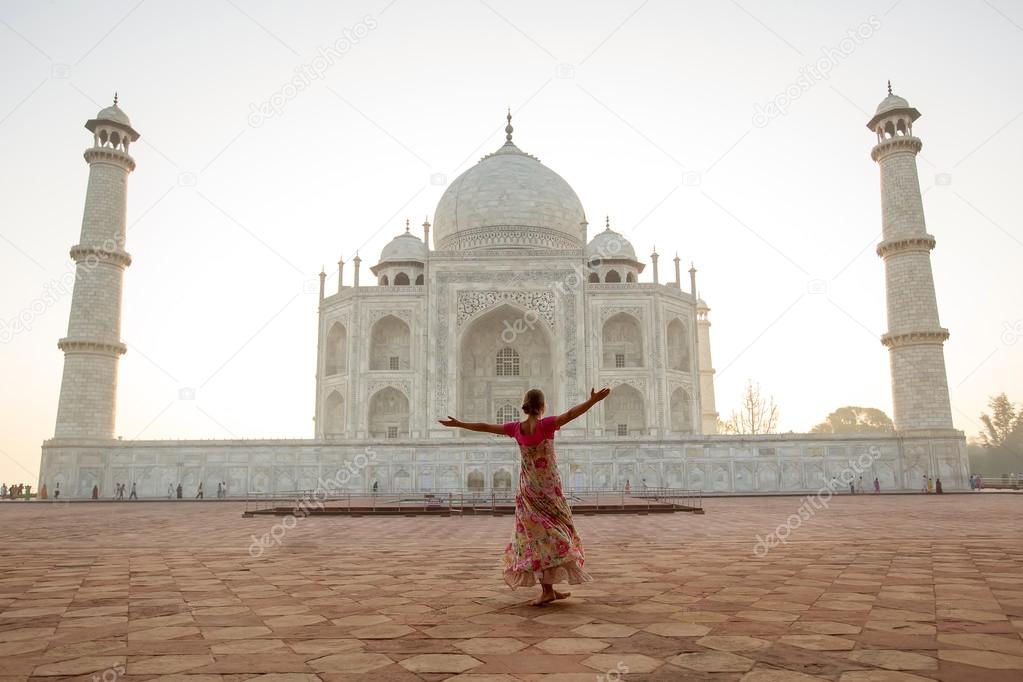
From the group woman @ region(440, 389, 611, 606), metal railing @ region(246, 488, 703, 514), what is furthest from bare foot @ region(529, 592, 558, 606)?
metal railing @ region(246, 488, 703, 514)

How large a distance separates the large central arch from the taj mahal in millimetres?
83

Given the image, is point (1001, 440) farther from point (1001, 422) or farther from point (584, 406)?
point (584, 406)

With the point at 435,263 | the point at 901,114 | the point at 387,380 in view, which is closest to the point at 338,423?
the point at 387,380

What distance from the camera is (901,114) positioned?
2538 cm

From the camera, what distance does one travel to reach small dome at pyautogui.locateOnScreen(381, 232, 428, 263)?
3431 cm

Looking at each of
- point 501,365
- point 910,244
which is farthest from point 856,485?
point 501,365

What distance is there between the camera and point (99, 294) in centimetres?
2484

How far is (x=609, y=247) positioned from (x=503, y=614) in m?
31.8

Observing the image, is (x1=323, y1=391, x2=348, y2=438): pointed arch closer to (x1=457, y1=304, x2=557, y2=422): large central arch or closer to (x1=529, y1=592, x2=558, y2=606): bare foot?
(x1=457, y1=304, x2=557, y2=422): large central arch

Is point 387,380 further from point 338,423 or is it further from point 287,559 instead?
point 287,559

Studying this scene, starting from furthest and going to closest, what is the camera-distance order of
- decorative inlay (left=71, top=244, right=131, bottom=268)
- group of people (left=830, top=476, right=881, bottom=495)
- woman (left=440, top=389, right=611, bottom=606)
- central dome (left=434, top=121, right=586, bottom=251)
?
central dome (left=434, top=121, right=586, bottom=251) < decorative inlay (left=71, top=244, right=131, bottom=268) < group of people (left=830, top=476, right=881, bottom=495) < woman (left=440, top=389, right=611, bottom=606)

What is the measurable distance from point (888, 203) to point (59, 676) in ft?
89.8

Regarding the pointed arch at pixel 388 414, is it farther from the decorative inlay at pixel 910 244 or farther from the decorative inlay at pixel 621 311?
the decorative inlay at pixel 910 244
